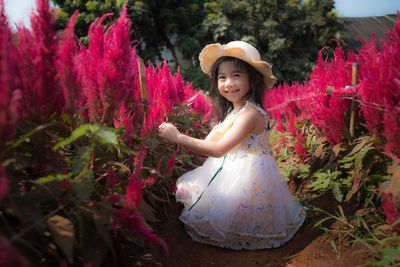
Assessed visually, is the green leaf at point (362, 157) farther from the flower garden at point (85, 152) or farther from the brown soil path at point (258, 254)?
the brown soil path at point (258, 254)

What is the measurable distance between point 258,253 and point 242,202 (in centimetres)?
28

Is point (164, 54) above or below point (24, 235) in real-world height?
above

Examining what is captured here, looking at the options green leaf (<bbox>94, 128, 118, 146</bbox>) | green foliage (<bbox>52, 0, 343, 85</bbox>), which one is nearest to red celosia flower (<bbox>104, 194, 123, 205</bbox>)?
green leaf (<bbox>94, 128, 118, 146</bbox>)

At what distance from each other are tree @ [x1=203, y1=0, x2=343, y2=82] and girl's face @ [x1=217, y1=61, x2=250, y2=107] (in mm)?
9979

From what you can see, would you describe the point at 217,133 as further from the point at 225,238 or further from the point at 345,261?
the point at 345,261

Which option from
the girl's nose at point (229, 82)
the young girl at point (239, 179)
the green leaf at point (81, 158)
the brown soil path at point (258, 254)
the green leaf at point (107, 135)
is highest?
the girl's nose at point (229, 82)

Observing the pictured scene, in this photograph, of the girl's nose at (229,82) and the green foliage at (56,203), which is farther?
the girl's nose at (229,82)

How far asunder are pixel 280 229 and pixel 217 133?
0.69 meters

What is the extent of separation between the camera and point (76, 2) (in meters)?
11.7

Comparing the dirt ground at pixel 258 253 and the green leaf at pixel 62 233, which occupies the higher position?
the green leaf at pixel 62 233

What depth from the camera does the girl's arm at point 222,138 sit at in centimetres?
140

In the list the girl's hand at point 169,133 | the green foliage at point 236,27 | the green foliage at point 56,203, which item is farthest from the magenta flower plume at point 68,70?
the green foliage at point 236,27

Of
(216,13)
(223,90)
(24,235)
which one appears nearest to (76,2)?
(216,13)

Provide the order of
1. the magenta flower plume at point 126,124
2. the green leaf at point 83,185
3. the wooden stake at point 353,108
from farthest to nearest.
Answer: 1. the wooden stake at point 353,108
2. the magenta flower plume at point 126,124
3. the green leaf at point 83,185
